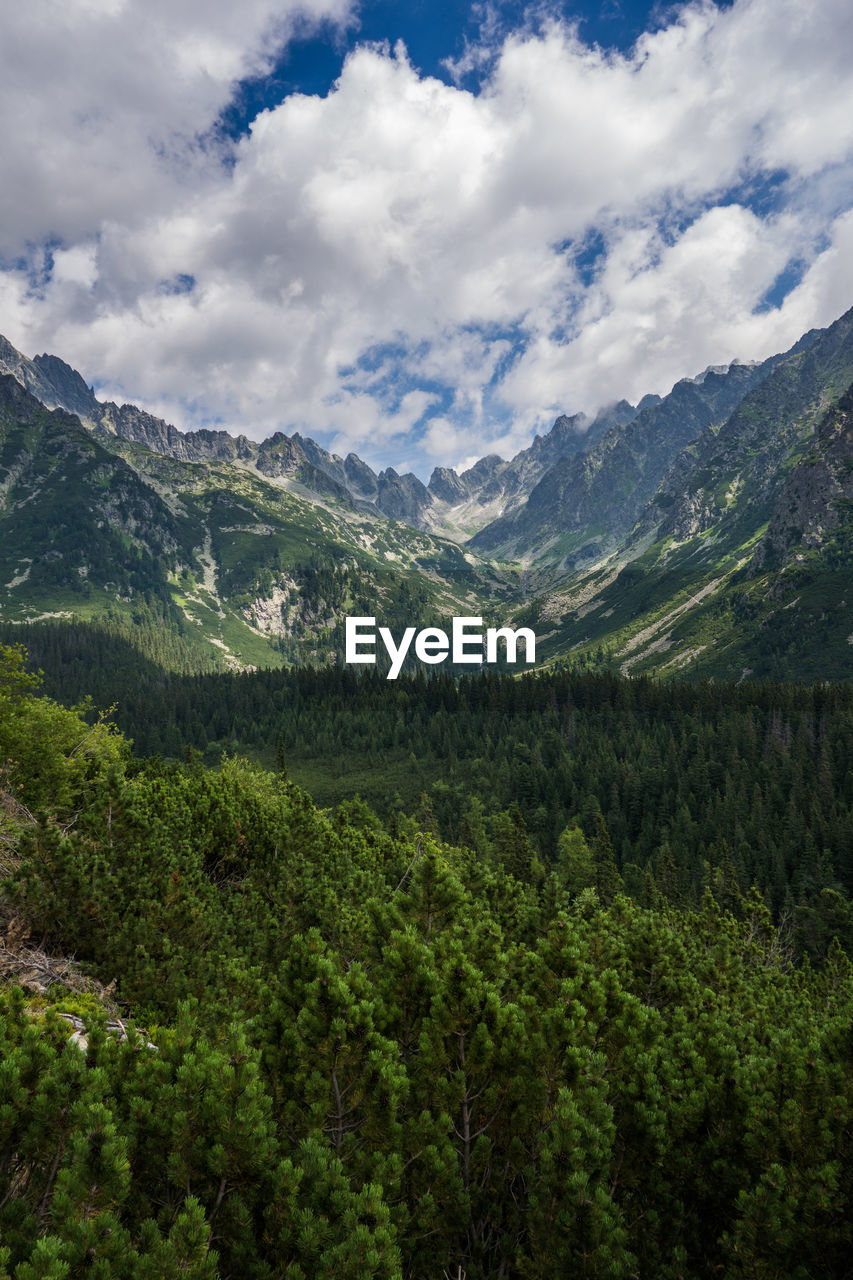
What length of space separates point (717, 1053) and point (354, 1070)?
25.5 ft

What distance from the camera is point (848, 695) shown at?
5812 inches

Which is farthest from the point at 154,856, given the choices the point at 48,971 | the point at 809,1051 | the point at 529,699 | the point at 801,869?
the point at 529,699

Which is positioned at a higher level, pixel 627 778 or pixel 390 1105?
pixel 390 1105

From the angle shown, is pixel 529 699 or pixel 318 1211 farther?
pixel 529 699

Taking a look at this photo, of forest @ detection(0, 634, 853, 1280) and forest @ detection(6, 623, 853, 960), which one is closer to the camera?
forest @ detection(0, 634, 853, 1280)

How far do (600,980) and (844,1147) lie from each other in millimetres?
4436

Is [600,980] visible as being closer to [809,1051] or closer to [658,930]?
[809,1051]

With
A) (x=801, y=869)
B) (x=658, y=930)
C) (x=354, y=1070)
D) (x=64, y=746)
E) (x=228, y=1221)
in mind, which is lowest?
(x=801, y=869)

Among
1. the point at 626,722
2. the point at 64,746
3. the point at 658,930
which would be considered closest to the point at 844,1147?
the point at 658,930

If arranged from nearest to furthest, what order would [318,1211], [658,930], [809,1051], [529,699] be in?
[318,1211]
[809,1051]
[658,930]
[529,699]

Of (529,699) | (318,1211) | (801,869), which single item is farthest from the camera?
(529,699)

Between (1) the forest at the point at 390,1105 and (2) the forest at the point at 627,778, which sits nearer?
(1) the forest at the point at 390,1105

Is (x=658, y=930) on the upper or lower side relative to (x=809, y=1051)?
lower

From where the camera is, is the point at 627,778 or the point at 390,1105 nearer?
the point at 390,1105
